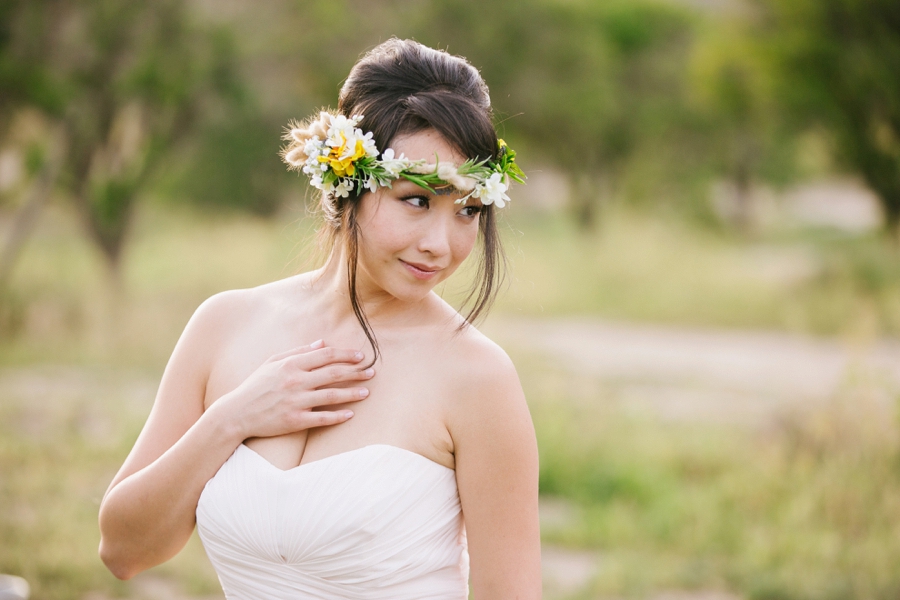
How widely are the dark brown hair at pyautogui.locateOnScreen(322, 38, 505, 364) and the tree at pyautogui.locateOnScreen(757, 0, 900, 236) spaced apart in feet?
35.7

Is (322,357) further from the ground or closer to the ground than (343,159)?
closer to the ground

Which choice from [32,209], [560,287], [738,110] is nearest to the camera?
[32,209]

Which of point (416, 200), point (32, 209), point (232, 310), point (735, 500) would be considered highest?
point (32, 209)

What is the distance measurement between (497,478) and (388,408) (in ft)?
0.90

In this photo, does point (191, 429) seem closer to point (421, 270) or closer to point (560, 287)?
point (421, 270)

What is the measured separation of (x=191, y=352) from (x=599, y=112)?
22027 millimetres

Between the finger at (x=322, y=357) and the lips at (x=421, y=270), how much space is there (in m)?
0.22

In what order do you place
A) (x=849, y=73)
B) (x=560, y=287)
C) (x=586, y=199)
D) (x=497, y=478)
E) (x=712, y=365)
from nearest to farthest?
1. (x=497, y=478)
2. (x=712, y=365)
3. (x=849, y=73)
4. (x=560, y=287)
5. (x=586, y=199)

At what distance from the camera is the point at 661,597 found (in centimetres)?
419

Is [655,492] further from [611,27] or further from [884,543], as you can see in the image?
[611,27]

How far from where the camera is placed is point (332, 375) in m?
1.77

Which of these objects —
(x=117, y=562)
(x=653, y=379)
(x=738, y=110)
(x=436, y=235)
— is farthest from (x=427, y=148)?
(x=738, y=110)

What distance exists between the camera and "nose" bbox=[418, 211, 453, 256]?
1.70 meters

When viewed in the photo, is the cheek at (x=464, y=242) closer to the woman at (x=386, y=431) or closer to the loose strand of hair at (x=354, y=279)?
the woman at (x=386, y=431)
